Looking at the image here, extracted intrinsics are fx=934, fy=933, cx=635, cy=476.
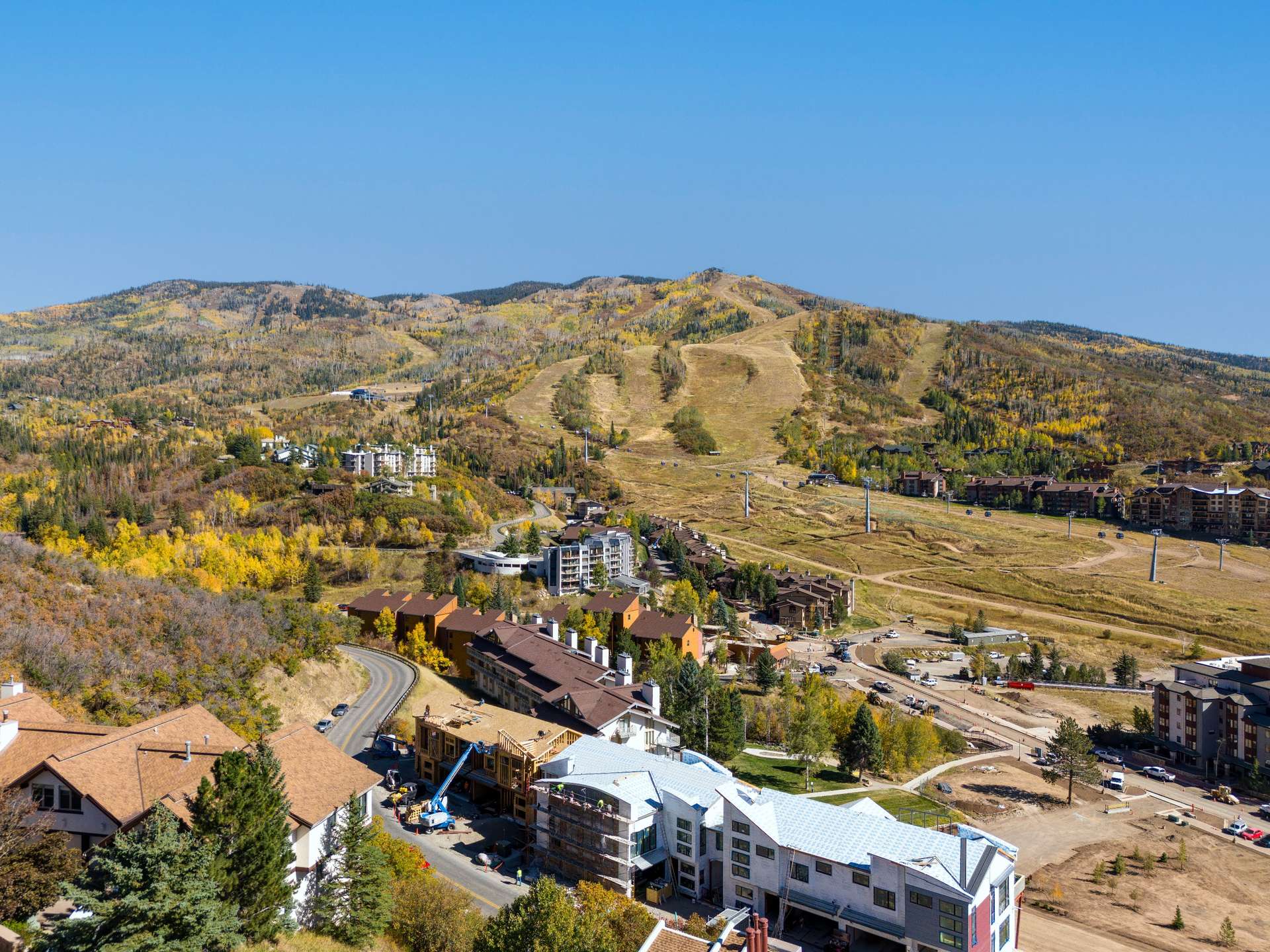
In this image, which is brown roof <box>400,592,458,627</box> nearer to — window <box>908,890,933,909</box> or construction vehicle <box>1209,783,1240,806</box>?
window <box>908,890,933,909</box>

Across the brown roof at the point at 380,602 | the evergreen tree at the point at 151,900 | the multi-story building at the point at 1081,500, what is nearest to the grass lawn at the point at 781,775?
the brown roof at the point at 380,602

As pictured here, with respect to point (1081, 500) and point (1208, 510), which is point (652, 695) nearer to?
point (1208, 510)

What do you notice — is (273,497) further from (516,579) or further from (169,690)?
(169,690)

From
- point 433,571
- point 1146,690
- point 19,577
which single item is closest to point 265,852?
point 19,577

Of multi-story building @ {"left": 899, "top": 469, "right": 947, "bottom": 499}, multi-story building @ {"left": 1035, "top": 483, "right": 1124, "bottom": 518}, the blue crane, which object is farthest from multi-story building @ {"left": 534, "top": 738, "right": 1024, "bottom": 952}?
multi-story building @ {"left": 899, "top": 469, "right": 947, "bottom": 499}

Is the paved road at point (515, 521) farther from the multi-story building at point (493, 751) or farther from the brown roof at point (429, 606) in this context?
the multi-story building at point (493, 751)

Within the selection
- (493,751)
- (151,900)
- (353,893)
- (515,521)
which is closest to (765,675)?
(493,751)
